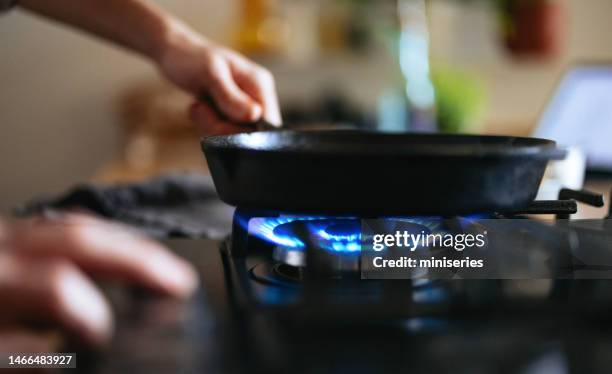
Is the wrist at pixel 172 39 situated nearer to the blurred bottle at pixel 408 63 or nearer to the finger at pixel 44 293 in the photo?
the finger at pixel 44 293

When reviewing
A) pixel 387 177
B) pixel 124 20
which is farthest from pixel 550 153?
pixel 124 20

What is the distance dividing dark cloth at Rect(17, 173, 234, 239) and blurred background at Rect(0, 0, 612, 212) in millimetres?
859

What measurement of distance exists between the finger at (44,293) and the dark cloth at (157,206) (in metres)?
0.36

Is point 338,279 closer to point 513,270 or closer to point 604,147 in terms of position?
point 513,270

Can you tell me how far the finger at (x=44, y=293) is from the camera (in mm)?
264

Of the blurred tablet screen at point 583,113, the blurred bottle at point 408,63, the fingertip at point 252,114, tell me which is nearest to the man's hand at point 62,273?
the fingertip at point 252,114

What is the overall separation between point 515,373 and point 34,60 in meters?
1.99

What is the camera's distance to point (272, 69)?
220cm

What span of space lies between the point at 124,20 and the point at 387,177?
550 millimetres

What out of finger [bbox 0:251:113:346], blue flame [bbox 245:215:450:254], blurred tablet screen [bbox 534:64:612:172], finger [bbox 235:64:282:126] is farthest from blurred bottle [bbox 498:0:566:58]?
finger [bbox 0:251:113:346]

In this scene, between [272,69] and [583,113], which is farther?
[272,69]

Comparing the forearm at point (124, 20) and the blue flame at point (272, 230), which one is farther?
the forearm at point (124, 20)

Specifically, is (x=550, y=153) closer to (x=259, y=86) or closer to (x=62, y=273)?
(x=62, y=273)

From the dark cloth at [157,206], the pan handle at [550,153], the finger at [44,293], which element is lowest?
the dark cloth at [157,206]
